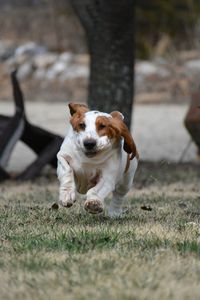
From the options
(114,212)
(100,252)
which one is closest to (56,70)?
(114,212)

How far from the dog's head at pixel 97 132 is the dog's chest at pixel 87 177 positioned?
0.65 feet

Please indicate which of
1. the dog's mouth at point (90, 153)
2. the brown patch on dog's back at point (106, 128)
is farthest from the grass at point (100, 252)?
the brown patch on dog's back at point (106, 128)

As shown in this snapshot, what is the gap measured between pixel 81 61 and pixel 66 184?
22.6 m

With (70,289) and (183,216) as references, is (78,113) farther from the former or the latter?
(70,289)

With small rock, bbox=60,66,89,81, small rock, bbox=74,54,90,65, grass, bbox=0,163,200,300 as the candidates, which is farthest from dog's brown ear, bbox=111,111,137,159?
small rock, bbox=74,54,90,65

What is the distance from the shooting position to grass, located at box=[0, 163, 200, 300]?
416 cm

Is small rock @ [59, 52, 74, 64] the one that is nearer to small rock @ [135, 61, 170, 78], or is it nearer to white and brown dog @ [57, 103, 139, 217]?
small rock @ [135, 61, 170, 78]

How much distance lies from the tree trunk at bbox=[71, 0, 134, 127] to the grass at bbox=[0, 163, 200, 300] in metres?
4.14

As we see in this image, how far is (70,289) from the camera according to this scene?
4.16 meters

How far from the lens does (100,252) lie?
508 centimetres

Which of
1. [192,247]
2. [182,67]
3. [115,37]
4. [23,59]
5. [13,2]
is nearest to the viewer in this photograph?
[192,247]

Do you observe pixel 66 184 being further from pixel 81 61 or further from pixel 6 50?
pixel 6 50

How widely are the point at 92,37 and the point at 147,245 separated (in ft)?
23.8

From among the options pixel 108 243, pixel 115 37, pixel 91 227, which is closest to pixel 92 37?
pixel 115 37
